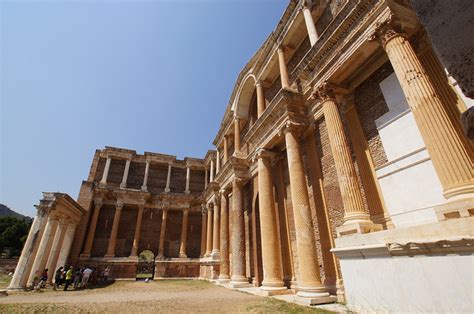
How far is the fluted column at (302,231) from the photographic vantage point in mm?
7094

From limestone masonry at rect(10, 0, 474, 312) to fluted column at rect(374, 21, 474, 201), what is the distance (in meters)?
0.02

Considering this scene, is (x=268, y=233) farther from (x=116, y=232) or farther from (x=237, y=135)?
(x=116, y=232)

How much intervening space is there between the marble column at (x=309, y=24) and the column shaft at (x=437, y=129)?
452cm

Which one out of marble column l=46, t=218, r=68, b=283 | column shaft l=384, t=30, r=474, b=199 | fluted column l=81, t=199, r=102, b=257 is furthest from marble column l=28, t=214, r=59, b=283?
column shaft l=384, t=30, r=474, b=199

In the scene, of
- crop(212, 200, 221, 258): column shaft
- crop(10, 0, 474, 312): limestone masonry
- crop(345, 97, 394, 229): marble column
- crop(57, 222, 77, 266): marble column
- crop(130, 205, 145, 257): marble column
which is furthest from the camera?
crop(130, 205, 145, 257): marble column

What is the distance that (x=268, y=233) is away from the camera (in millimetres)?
10164

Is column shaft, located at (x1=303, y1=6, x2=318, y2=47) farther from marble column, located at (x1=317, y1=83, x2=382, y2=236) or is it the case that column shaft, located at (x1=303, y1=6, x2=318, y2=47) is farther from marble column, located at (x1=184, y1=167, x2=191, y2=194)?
marble column, located at (x1=184, y1=167, x2=191, y2=194)

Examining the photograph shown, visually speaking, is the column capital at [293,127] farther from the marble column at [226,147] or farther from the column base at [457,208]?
the marble column at [226,147]

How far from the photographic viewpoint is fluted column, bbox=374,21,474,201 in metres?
4.16

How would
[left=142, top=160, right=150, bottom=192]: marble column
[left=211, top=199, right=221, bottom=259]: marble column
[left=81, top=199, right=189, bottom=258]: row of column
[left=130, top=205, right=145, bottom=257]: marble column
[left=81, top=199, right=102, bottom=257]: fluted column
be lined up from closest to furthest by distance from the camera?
[left=211, top=199, right=221, bottom=259]: marble column → [left=81, top=199, right=102, bottom=257]: fluted column → [left=81, top=199, right=189, bottom=258]: row of column → [left=130, top=205, right=145, bottom=257]: marble column → [left=142, top=160, right=150, bottom=192]: marble column

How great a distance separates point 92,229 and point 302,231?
2094cm

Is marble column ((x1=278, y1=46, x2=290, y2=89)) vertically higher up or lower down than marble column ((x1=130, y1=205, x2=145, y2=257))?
higher up

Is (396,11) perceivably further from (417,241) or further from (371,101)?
(417,241)

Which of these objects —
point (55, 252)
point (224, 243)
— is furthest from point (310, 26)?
point (55, 252)
